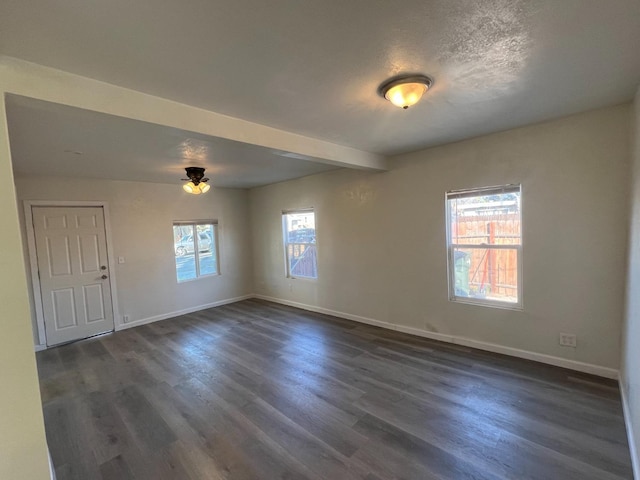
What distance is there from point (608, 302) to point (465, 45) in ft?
9.07

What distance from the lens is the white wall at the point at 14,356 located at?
1523mm

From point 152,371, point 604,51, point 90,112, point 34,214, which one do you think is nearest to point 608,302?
point 604,51

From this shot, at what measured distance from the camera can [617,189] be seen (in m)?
2.67

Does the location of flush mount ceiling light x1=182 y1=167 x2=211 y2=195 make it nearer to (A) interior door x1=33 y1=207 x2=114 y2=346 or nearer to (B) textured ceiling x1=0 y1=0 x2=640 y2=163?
(A) interior door x1=33 y1=207 x2=114 y2=346

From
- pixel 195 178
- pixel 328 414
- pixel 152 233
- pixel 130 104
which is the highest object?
pixel 130 104

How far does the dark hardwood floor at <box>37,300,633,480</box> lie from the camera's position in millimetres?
1943

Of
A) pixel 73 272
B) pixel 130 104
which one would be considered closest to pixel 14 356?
pixel 130 104

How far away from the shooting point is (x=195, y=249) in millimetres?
5969

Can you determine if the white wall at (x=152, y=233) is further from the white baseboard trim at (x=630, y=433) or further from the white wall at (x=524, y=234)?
the white baseboard trim at (x=630, y=433)

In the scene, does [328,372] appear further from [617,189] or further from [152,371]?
[617,189]

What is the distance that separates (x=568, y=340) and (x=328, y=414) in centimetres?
252

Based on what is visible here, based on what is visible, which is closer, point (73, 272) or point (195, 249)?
point (73, 272)

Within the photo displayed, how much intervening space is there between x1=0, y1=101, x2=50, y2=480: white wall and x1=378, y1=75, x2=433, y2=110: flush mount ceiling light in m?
2.19

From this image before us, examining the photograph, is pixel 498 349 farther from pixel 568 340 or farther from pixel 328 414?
pixel 328 414
